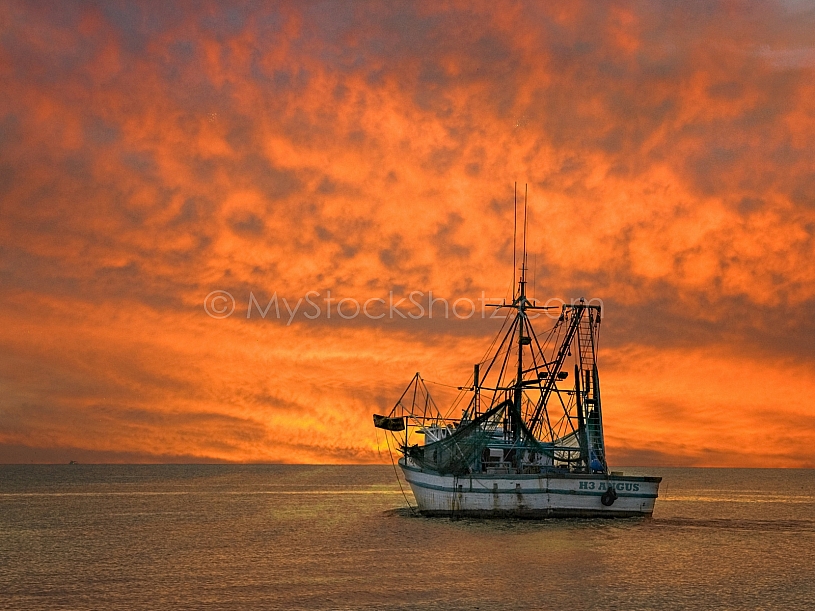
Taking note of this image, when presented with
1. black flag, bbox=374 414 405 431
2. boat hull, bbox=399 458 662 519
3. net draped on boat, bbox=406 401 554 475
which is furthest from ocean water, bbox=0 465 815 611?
black flag, bbox=374 414 405 431

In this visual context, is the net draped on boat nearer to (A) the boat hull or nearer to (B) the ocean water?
(A) the boat hull

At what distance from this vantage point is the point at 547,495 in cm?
6812

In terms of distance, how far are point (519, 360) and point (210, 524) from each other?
3172 centimetres

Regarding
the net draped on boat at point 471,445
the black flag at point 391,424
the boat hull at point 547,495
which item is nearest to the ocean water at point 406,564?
the boat hull at point 547,495

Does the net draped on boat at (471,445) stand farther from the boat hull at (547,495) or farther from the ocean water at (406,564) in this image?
the ocean water at (406,564)

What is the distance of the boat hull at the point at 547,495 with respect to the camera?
68.2 m

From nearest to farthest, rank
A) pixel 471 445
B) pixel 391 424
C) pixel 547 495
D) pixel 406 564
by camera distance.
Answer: pixel 406 564 < pixel 547 495 < pixel 471 445 < pixel 391 424

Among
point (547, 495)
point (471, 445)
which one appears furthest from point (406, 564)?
point (471, 445)

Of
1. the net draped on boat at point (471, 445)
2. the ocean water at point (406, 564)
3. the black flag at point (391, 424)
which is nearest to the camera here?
the ocean water at point (406, 564)

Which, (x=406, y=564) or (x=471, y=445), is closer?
(x=406, y=564)

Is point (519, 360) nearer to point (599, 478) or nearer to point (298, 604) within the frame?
point (599, 478)

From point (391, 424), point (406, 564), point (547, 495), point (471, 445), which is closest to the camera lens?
point (406, 564)

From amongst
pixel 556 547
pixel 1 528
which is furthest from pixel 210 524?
pixel 556 547

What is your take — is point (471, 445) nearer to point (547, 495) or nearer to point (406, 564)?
point (547, 495)
